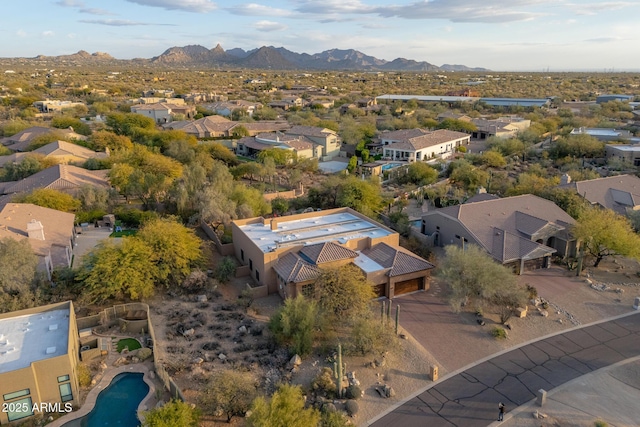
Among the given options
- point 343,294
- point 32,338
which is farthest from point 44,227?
point 343,294

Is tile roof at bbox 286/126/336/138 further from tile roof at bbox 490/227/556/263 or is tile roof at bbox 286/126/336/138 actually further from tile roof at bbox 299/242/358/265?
tile roof at bbox 299/242/358/265

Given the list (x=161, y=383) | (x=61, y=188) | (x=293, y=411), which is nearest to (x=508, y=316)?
(x=293, y=411)

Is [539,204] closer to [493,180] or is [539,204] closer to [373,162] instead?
[493,180]

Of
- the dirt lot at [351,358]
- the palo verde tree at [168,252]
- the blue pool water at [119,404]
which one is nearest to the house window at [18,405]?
the blue pool water at [119,404]

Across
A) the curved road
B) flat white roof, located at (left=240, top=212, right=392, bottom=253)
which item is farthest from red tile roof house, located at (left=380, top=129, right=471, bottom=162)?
the curved road

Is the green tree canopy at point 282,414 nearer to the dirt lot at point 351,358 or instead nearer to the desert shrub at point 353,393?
the dirt lot at point 351,358
